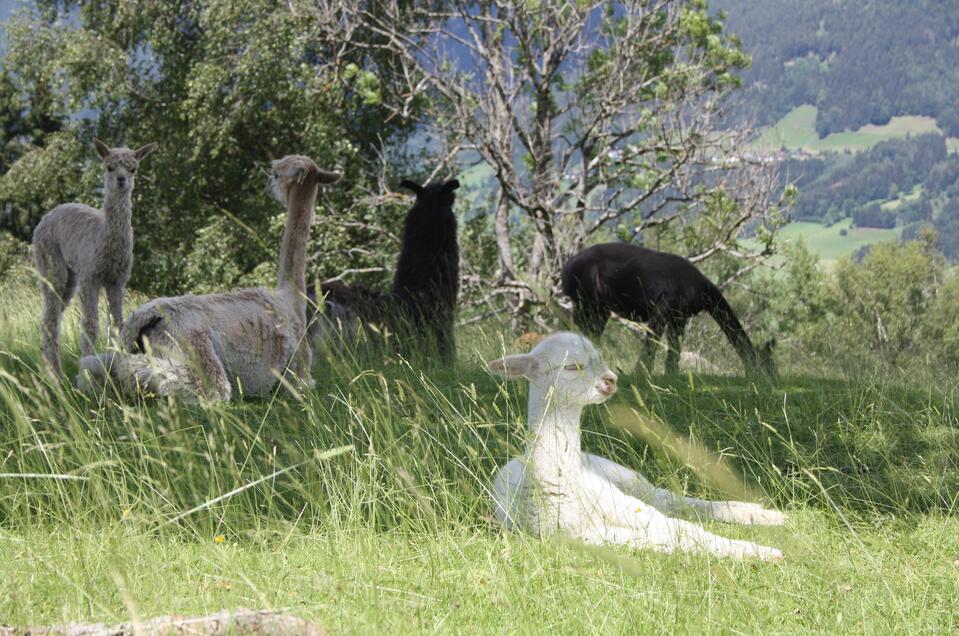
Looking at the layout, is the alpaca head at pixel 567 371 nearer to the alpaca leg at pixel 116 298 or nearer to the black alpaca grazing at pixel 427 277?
the alpaca leg at pixel 116 298

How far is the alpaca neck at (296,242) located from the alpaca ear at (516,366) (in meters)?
3.62

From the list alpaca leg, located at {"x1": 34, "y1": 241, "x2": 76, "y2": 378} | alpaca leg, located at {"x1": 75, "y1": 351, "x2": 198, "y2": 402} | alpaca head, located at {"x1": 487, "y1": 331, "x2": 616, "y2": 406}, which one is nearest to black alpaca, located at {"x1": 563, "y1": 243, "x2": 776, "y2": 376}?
alpaca leg, located at {"x1": 75, "y1": 351, "x2": 198, "y2": 402}

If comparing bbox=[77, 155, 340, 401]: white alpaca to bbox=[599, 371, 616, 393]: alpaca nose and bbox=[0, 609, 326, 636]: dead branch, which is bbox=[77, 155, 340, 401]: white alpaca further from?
bbox=[0, 609, 326, 636]: dead branch

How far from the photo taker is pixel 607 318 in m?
10.8

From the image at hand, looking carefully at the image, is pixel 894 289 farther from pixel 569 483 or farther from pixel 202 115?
pixel 569 483

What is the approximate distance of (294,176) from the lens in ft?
24.0

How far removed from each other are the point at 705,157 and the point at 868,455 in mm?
12387

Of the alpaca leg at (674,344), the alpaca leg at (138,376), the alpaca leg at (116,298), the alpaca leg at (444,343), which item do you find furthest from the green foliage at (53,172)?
Result: the alpaca leg at (138,376)

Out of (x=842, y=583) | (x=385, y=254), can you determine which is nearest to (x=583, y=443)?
(x=842, y=583)

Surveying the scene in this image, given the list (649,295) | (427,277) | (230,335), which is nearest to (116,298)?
(230,335)

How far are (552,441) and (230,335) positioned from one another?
11.2 ft

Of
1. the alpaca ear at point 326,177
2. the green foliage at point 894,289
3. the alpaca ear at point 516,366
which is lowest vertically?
the green foliage at point 894,289

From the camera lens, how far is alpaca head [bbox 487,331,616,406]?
393 cm

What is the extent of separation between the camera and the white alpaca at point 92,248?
714 centimetres
